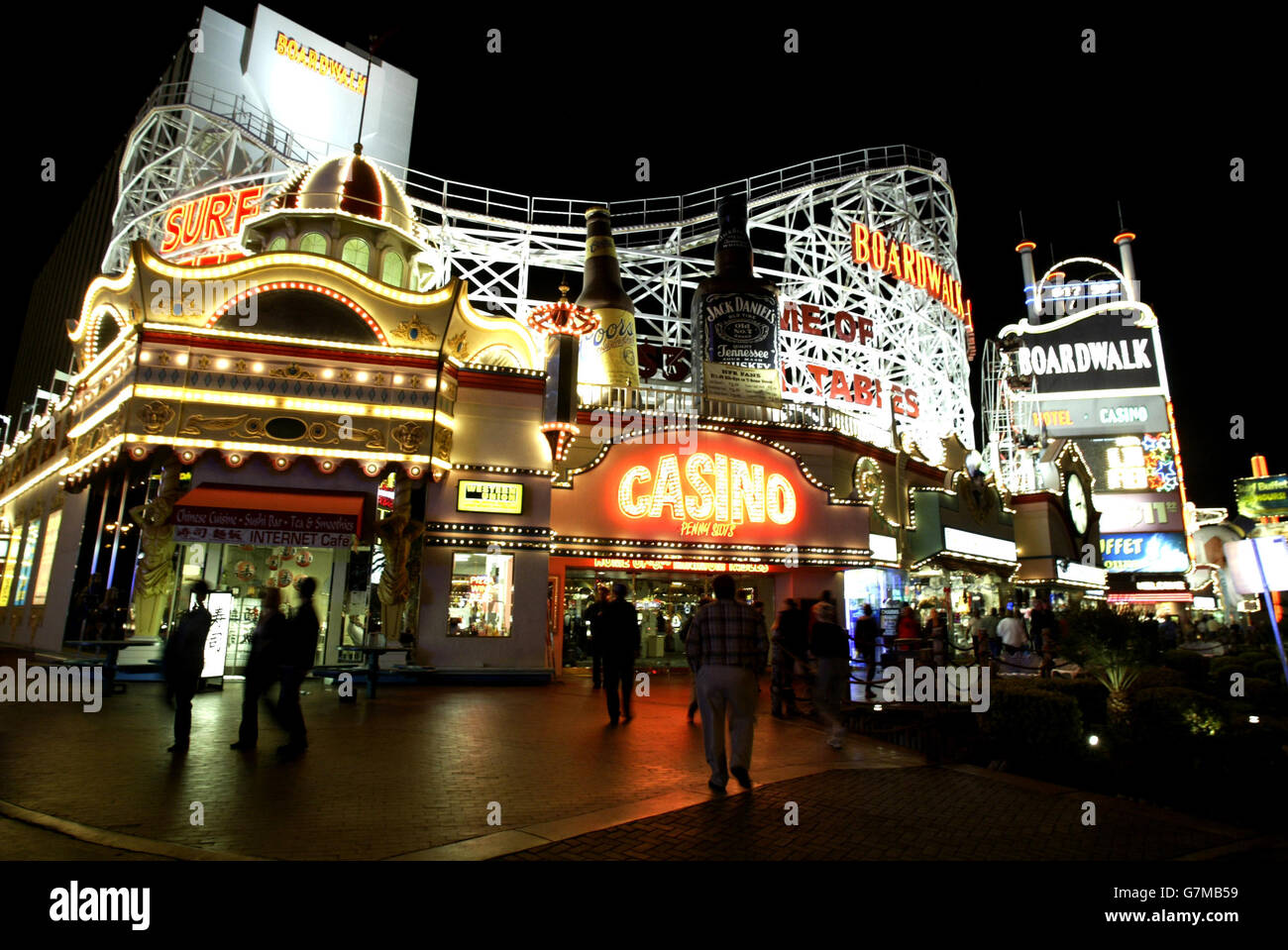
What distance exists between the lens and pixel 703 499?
20.1 metres

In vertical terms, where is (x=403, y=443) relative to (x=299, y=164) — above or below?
below

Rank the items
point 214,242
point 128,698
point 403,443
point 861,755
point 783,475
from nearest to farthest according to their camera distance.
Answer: point 861,755, point 128,698, point 403,443, point 783,475, point 214,242

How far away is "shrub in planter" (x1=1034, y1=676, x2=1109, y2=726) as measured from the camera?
31.7 ft

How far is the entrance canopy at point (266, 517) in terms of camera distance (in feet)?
47.4

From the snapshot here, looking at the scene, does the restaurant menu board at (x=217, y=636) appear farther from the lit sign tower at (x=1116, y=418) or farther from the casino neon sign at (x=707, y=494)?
the lit sign tower at (x=1116, y=418)

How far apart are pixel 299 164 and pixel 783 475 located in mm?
24953

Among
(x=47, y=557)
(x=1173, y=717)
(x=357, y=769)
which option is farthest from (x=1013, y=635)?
(x=47, y=557)

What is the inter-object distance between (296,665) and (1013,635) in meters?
15.6

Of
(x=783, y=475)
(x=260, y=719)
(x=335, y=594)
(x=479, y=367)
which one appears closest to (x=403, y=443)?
(x=479, y=367)

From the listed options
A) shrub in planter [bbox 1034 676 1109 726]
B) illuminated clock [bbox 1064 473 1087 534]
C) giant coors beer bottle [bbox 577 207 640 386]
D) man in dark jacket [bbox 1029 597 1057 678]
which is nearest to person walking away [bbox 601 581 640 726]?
shrub in planter [bbox 1034 676 1109 726]

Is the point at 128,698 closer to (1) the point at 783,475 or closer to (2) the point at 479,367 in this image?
(2) the point at 479,367

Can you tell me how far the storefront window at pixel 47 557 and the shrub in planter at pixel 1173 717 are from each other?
81.1ft

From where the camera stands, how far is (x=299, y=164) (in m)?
32.4

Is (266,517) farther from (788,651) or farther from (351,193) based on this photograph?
(788,651)
